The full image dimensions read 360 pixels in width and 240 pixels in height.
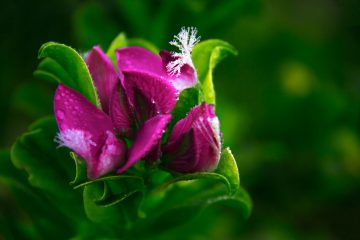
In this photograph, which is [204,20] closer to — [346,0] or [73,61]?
[73,61]

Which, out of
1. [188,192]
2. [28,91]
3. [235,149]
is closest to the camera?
[188,192]

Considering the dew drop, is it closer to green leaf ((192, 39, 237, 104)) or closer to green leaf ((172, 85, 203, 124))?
green leaf ((172, 85, 203, 124))

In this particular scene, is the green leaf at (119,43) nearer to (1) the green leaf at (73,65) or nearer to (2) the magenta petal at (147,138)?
(1) the green leaf at (73,65)

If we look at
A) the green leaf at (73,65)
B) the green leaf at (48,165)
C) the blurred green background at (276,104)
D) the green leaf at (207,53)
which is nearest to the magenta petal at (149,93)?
the green leaf at (73,65)

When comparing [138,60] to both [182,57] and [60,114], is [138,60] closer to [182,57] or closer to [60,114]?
[182,57]

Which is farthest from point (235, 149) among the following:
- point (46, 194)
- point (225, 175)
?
point (225, 175)

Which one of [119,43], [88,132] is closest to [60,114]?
[88,132]
